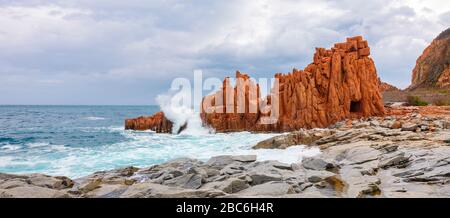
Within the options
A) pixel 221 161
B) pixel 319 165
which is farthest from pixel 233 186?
pixel 221 161

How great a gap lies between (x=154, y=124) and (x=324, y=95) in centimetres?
2292

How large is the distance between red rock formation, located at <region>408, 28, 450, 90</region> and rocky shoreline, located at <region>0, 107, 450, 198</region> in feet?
234

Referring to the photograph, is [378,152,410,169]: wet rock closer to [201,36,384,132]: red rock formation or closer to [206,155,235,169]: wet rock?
[206,155,235,169]: wet rock

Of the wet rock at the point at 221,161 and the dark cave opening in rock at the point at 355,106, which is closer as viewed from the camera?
the wet rock at the point at 221,161

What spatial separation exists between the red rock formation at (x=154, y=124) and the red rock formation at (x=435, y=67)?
207ft

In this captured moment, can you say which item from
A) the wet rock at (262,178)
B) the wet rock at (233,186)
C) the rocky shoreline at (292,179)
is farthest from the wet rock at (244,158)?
the wet rock at (233,186)

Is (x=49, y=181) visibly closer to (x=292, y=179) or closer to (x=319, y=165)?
(x=292, y=179)

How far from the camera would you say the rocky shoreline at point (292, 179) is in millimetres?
9188

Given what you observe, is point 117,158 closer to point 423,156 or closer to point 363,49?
point 423,156

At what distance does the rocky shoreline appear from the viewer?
30.1 feet

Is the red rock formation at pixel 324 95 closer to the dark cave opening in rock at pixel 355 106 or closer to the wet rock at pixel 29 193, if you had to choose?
the dark cave opening in rock at pixel 355 106

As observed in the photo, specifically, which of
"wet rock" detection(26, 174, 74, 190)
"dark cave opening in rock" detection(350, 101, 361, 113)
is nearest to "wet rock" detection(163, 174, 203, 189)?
"wet rock" detection(26, 174, 74, 190)

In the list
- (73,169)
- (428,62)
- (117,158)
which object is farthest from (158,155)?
(428,62)

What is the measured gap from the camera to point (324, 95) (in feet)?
125
